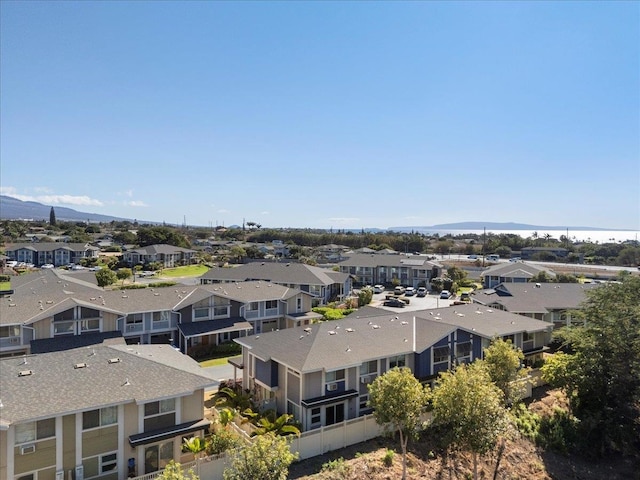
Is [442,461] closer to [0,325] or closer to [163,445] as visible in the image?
[163,445]

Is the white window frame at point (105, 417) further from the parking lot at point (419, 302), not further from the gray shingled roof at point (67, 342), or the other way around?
the parking lot at point (419, 302)

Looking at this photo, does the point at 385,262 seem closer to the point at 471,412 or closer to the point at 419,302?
the point at 419,302

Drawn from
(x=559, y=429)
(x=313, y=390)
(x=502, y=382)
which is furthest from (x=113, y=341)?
(x=559, y=429)

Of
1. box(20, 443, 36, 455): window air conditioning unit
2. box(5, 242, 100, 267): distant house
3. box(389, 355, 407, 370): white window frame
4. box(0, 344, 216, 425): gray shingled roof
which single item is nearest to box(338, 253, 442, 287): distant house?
box(389, 355, 407, 370): white window frame

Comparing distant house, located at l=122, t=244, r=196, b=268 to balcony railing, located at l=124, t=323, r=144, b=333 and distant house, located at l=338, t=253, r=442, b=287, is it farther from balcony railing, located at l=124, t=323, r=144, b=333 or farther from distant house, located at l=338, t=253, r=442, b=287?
balcony railing, located at l=124, t=323, r=144, b=333

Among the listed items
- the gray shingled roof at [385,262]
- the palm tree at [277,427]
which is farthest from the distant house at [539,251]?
the palm tree at [277,427]

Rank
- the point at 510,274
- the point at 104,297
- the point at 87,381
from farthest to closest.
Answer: the point at 510,274, the point at 104,297, the point at 87,381

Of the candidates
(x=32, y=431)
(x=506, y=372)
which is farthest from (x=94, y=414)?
(x=506, y=372)
